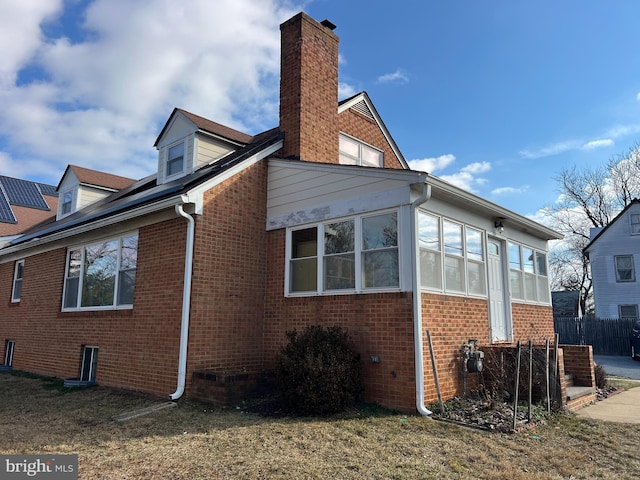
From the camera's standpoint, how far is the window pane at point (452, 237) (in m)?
8.45

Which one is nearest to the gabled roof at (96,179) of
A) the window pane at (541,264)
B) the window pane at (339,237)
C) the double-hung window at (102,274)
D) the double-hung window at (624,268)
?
the double-hung window at (102,274)

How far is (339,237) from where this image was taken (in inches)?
341

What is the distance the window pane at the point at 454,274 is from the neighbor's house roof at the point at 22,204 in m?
17.0

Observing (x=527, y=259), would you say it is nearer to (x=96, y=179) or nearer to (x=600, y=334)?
(x=96, y=179)

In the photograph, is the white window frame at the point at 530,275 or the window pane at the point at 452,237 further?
the white window frame at the point at 530,275

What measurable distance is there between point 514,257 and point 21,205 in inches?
802

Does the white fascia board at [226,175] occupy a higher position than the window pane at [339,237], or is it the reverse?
the white fascia board at [226,175]

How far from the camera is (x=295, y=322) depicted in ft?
29.5

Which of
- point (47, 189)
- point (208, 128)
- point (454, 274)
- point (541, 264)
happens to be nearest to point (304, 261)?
point (454, 274)

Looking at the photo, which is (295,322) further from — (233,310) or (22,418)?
(22,418)

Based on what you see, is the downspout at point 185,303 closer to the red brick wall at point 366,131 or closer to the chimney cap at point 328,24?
the red brick wall at point 366,131

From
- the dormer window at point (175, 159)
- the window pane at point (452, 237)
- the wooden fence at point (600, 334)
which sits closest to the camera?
the window pane at point (452, 237)

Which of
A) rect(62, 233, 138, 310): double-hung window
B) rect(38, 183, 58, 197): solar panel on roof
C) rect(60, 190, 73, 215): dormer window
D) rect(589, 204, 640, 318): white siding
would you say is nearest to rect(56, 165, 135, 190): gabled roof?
rect(60, 190, 73, 215): dormer window

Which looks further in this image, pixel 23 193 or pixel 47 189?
pixel 47 189
